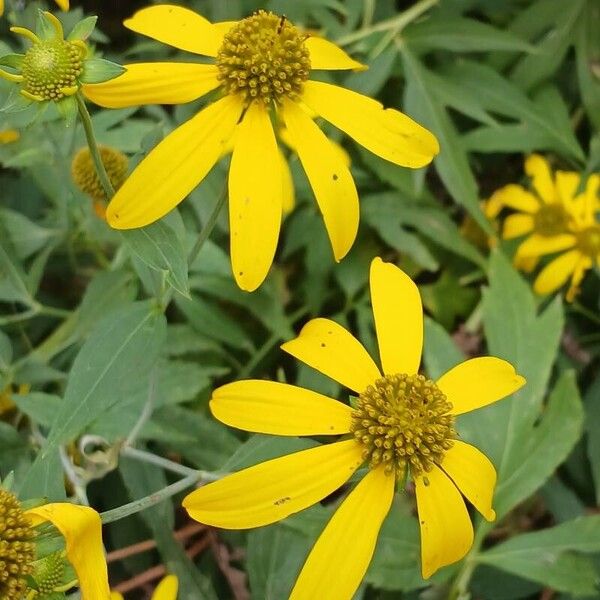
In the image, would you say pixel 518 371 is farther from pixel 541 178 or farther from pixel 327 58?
pixel 327 58

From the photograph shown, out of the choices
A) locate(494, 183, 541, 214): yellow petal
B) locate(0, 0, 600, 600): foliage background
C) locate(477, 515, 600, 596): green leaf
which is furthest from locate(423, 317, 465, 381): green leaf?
locate(494, 183, 541, 214): yellow petal

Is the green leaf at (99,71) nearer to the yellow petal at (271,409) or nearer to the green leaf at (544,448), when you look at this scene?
the yellow petal at (271,409)

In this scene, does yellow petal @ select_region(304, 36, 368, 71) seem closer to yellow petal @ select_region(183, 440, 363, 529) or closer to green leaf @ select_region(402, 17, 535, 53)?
yellow petal @ select_region(183, 440, 363, 529)

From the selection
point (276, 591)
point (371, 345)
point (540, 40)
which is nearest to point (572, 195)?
point (540, 40)

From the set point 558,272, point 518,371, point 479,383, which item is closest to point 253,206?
point 479,383

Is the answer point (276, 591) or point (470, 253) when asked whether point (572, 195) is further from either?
point (276, 591)

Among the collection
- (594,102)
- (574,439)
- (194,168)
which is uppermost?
(594,102)

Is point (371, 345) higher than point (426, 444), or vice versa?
point (371, 345)
